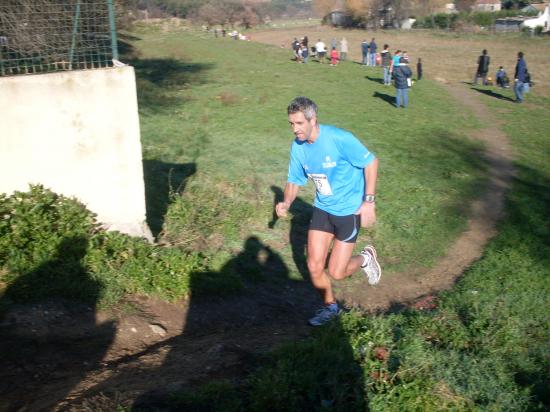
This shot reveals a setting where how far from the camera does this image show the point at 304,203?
380 inches

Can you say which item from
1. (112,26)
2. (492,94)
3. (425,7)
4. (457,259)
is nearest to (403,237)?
(457,259)

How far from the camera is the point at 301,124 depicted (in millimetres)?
5184

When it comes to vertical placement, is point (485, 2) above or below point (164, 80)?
above

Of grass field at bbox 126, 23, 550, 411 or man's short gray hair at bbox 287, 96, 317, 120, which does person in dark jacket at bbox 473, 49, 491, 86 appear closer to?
grass field at bbox 126, 23, 550, 411

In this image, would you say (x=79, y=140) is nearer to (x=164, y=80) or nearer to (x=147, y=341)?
(x=147, y=341)

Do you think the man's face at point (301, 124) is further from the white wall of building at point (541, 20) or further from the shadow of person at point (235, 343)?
the white wall of building at point (541, 20)

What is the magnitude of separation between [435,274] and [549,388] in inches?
129

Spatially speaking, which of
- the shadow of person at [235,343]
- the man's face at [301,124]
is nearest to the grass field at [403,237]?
the shadow of person at [235,343]

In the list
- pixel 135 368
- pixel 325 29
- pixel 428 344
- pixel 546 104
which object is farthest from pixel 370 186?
pixel 325 29

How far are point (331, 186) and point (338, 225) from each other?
0.37 m

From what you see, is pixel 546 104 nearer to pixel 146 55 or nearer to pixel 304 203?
pixel 304 203

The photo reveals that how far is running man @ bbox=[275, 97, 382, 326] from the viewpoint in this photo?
537 cm

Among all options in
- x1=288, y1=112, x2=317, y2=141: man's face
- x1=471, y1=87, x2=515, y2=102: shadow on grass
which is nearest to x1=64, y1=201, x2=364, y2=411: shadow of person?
x1=288, y1=112, x2=317, y2=141: man's face

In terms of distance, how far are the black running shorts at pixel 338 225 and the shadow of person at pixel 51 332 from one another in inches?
82.8
